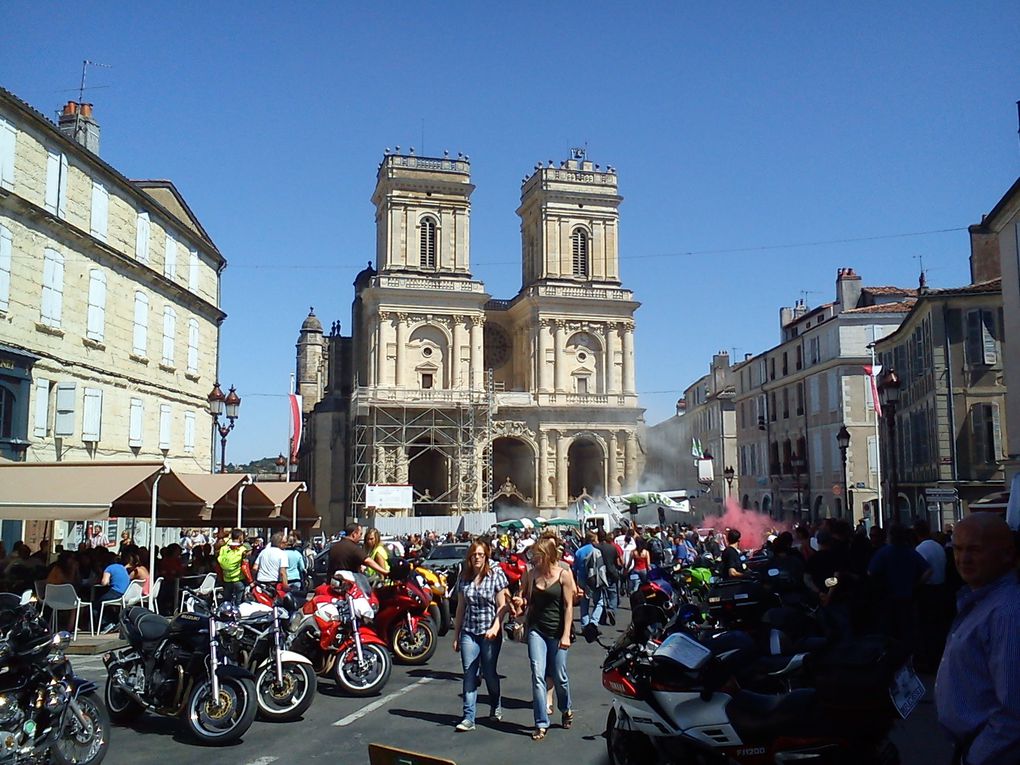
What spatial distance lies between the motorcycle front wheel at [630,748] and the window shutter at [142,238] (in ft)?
69.0

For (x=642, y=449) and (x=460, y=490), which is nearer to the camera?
(x=460, y=490)

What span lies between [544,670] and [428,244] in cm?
4663

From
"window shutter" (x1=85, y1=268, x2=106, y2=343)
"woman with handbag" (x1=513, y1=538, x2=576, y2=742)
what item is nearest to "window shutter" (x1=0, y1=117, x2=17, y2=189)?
"window shutter" (x1=85, y1=268, x2=106, y2=343)

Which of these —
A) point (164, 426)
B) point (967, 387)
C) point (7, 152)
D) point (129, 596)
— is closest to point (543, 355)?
point (164, 426)

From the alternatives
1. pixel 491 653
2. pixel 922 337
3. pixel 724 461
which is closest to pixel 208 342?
pixel 922 337

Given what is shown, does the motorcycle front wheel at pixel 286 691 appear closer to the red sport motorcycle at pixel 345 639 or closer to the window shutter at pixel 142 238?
the red sport motorcycle at pixel 345 639

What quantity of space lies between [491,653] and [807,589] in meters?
4.28

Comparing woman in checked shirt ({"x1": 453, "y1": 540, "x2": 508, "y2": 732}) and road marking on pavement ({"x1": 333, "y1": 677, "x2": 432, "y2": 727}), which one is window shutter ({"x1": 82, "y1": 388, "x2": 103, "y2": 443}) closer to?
road marking on pavement ({"x1": 333, "y1": 677, "x2": 432, "y2": 727})

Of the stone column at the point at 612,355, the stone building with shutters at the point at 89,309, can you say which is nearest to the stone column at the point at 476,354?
the stone column at the point at 612,355

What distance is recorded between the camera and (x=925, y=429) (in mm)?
25406

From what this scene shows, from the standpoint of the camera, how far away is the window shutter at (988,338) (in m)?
23.1

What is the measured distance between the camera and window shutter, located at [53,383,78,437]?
19.4 m

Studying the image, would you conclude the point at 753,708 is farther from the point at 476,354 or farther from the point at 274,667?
the point at 476,354

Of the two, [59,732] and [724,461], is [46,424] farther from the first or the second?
[724,461]
